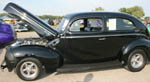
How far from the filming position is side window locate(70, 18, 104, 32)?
4297 mm

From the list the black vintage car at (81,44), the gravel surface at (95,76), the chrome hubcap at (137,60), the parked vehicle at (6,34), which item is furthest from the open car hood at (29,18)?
the parked vehicle at (6,34)

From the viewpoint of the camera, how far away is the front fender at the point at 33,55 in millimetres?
3816

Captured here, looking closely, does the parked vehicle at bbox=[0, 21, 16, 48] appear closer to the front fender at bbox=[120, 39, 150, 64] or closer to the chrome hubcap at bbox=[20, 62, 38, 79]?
the chrome hubcap at bbox=[20, 62, 38, 79]

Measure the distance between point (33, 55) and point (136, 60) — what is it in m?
3.12

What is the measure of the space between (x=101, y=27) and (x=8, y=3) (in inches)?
103

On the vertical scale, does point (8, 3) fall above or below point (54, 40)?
above

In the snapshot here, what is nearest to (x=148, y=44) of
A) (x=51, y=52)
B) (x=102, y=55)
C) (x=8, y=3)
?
(x=102, y=55)

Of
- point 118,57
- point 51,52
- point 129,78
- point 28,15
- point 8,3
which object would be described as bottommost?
point 129,78

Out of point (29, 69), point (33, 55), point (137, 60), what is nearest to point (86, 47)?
point (33, 55)

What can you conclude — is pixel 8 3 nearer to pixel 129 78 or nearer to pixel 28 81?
pixel 28 81

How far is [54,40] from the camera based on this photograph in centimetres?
422

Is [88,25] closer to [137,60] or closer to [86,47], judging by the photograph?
[86,47]

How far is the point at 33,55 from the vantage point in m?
3.88

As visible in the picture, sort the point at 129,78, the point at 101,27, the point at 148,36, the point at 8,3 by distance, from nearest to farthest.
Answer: the point at 8,3, the point at 129,78, the point at 101,27, the point at 148,36
